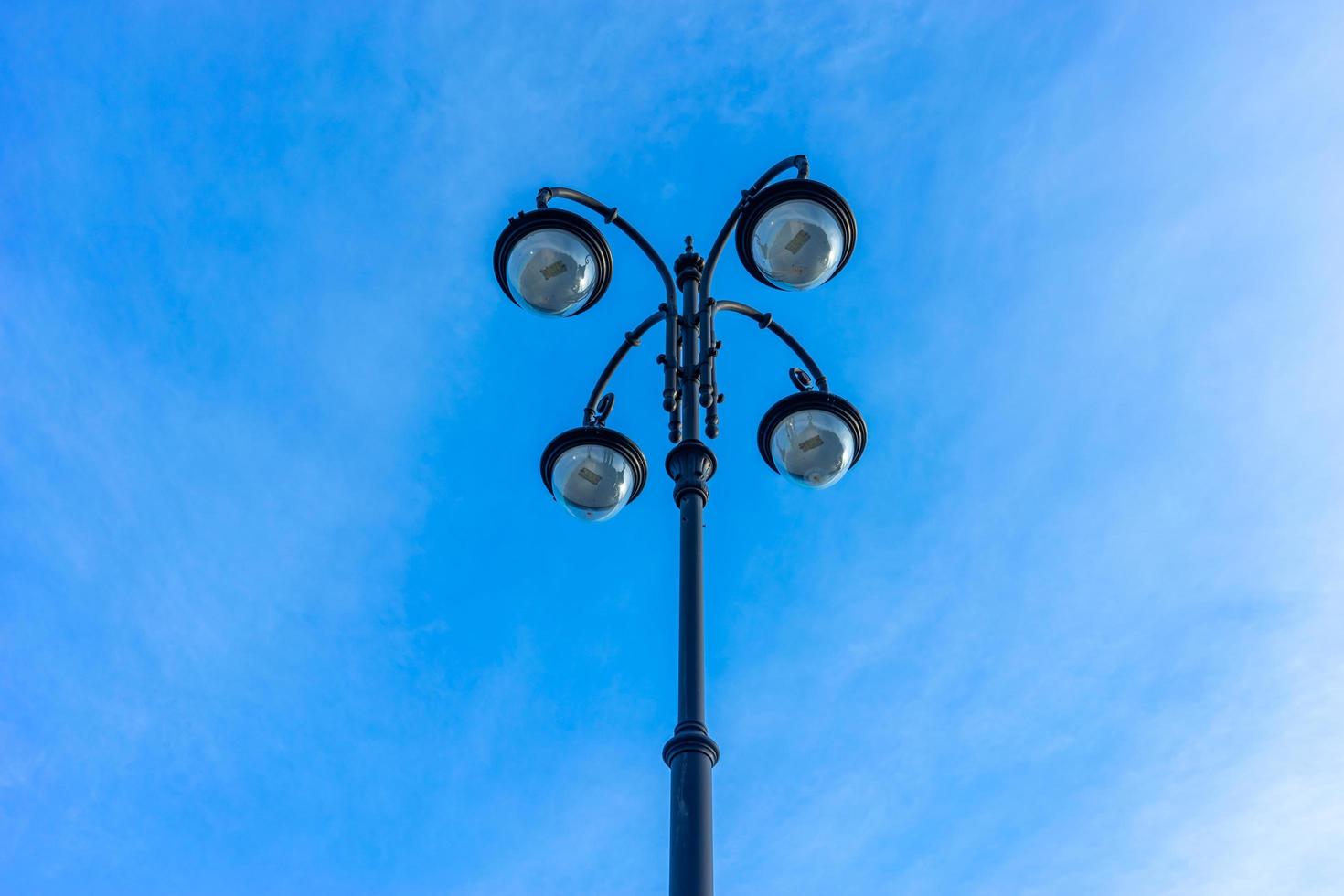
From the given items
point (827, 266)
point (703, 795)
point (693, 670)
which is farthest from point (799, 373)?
point (703, 795)

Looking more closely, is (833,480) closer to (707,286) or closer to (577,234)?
(707,286)

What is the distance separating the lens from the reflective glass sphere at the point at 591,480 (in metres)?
6.86

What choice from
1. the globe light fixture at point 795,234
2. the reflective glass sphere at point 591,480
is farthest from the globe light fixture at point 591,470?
the globe light fixture at point 795,234

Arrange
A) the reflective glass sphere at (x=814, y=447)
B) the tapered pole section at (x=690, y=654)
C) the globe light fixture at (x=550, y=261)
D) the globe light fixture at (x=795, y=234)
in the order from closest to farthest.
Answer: the tapered pole section at (x=690, y=654), the reflective glass sphere at (x=814, y=447), the globe light fixture at (x=795, y=234), the globe light fixture at (x=550, y=261)

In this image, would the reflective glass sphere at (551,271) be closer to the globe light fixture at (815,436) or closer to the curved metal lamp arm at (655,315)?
the curved metal lamp arm at (655,315)

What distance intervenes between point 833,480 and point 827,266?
4.78 feet

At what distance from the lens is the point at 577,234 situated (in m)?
7.32

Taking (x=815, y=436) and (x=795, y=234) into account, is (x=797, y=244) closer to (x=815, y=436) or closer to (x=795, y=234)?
(x=795, y=234)

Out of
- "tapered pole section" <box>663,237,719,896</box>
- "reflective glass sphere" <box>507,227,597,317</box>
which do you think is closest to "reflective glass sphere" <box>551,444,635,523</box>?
"tapered pole section" <box>663,237,719,896</box>

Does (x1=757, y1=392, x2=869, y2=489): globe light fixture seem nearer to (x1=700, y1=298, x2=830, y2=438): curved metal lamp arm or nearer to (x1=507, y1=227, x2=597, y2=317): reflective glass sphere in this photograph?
(x1=700, y1=298, x2=830, y2=438): curved metal lamp arm

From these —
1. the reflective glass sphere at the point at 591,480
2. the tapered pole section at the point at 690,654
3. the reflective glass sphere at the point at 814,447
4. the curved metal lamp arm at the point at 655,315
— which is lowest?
the tapered pole section at the point at 690,654

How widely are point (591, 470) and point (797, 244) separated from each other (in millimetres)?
2039

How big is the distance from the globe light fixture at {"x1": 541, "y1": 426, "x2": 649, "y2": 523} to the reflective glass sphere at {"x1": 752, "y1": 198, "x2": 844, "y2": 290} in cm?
159

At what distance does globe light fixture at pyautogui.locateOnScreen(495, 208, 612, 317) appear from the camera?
7285mm
